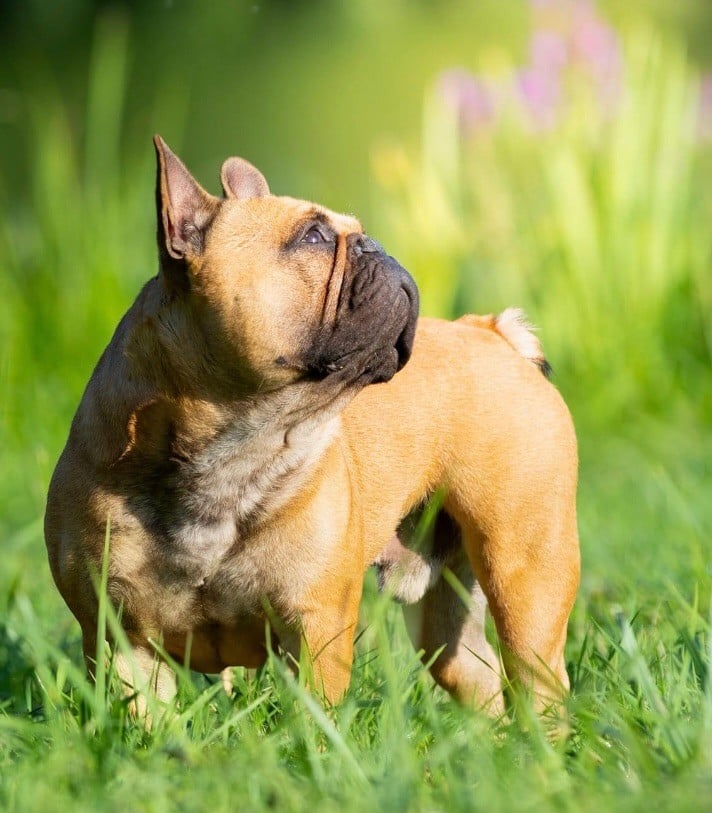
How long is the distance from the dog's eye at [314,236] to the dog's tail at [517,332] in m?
0.95

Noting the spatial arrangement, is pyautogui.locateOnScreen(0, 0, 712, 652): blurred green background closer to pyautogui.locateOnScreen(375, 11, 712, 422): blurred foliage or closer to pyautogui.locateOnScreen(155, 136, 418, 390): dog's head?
pyautogui.locateOnScreen(375, 11, 712, 422): blurred foliage

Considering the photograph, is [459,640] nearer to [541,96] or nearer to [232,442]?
[232,442]

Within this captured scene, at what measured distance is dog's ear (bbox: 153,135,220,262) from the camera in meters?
3.05

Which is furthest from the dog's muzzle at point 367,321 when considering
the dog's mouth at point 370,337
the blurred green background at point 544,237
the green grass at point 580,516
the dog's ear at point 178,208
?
the blurred green background at point 544,237

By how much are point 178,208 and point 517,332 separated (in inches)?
49.7

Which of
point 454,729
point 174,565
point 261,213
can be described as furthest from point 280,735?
point 261,213

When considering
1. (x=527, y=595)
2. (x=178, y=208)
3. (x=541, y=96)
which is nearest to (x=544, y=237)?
(x=541, y=96)

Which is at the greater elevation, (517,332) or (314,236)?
(314,236)

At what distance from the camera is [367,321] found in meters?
3.13

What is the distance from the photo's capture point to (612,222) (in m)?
7.71

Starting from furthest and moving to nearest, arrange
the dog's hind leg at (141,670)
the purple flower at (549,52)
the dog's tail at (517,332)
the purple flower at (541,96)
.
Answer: the purple flower at (549,52) < the purple flower at (541,96) < the dog's tail at (517,332) < the dog's hind leg at (141,670)

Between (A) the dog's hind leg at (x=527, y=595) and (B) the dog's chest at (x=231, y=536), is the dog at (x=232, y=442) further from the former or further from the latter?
(A) the dog's hind leg at (x=527, y=595)

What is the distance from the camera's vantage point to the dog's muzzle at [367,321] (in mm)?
3121

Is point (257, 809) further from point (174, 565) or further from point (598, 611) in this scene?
point (598, 611)
